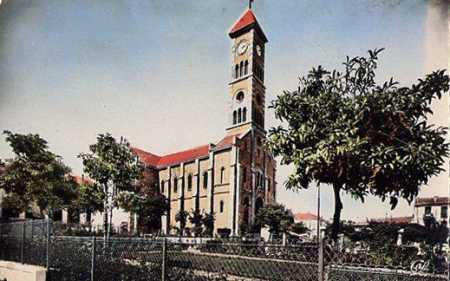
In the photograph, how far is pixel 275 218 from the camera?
2.82 m

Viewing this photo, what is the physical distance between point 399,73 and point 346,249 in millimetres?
828

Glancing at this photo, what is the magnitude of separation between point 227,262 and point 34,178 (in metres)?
3.63

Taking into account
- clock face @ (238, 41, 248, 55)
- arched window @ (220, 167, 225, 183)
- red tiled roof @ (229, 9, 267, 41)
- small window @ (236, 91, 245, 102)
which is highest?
red tiled roof @ (229, 9, 267, 41)

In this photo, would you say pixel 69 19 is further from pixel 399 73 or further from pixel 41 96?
pixel 399 73

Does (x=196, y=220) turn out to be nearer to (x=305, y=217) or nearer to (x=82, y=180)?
(x=305, y=217)

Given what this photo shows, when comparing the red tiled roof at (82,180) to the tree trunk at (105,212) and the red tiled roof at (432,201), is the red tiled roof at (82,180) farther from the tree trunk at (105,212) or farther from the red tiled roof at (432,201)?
the red tiled roof at (432,201)

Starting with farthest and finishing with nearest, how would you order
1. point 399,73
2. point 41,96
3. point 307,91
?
point 41,96
point 307,91
point 399,73

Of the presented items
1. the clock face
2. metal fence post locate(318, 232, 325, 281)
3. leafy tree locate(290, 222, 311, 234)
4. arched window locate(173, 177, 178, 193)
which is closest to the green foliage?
arched window locate(173, 177, 178, 193)

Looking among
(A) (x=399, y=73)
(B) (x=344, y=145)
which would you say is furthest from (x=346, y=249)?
(A) (x=399, y=73)

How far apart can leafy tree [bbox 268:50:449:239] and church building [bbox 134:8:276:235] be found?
0.91ft

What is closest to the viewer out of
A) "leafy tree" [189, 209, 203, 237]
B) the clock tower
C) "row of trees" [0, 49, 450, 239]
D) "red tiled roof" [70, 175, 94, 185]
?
"row of trees" [0, 49, 450, 239]

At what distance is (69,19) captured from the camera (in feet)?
12.0

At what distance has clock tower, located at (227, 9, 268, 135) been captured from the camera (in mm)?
2744

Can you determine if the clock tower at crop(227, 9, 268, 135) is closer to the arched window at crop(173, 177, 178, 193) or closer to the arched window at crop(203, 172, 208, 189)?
the arched window at crop(203, 172, 208, 189)
